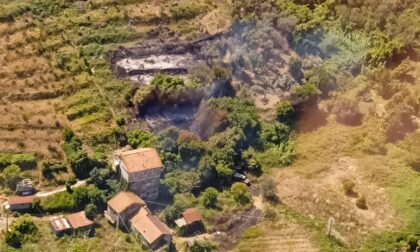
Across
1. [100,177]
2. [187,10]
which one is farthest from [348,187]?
[187,10]

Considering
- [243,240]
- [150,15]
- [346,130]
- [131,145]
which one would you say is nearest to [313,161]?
[346,130]

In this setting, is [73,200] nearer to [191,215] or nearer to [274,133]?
[191,215]

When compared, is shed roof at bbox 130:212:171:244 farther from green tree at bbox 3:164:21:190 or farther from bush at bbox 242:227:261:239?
green tree at bbox 3:164:21:190

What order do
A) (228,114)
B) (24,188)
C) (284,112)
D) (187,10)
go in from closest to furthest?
(24,188) → (228,114) → (284,112) → (187,10)

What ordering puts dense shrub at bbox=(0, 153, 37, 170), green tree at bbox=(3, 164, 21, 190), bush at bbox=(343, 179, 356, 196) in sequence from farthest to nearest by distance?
bush at bbox=(343, 179, 356, 196)
dense shrub at bbox=(0, 153, 37, 170)
green tree at bbox=(3, 164, 21, 190)

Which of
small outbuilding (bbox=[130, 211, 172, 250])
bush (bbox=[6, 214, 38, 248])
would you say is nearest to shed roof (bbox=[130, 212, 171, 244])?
small outbuilding (bbox=[130, 211, 172, 250])

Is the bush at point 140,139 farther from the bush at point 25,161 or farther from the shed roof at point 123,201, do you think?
the bush at point 25,161

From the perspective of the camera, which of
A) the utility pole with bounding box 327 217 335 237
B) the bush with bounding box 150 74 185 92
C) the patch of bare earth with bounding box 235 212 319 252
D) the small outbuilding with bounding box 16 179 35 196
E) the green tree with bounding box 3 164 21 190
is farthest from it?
the bush with bounding box 150 74 185 92

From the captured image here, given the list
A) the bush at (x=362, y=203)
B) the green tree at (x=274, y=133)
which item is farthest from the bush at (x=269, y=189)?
the bush at (x=362, y=203)
